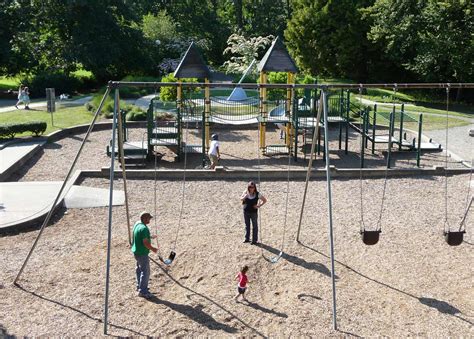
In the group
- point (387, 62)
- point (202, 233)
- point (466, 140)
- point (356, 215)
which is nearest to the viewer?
point (202, 233)

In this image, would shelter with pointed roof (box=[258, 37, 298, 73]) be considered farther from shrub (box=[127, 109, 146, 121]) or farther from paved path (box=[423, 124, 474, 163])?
shrub (box=[127, 109, 146, 121])

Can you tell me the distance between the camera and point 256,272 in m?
9.51

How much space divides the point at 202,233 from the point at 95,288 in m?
2.92

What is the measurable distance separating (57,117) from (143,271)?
61.3 ft

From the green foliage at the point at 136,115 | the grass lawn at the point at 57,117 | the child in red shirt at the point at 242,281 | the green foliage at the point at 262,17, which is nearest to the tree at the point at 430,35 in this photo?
the green foliage at the point at 136,115

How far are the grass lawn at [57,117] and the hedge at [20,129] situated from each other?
5.34ft

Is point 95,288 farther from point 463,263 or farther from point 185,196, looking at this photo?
point 463,263

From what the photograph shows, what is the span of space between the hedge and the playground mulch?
773cm

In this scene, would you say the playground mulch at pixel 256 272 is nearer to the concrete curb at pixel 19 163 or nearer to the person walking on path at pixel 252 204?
the person walking on path at pixel 252 204

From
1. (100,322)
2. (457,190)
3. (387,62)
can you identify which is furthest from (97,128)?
(387,62)

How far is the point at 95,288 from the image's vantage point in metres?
8.81

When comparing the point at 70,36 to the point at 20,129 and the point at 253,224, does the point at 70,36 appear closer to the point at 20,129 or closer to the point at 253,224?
the point at 20,129

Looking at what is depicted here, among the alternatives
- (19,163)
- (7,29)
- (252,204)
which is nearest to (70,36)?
(7,29)

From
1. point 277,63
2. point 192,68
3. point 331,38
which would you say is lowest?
point 192,68
